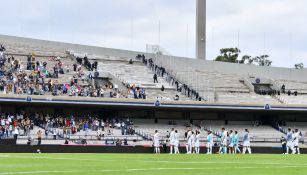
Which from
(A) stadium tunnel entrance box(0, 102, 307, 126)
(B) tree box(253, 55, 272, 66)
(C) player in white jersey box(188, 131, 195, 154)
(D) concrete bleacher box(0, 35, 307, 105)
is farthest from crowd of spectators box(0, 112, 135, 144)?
(B) tree box(253, 55, 272, 66)

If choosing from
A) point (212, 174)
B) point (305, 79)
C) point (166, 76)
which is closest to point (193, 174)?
point (212, 174)

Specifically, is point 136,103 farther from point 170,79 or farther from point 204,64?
point 204,64

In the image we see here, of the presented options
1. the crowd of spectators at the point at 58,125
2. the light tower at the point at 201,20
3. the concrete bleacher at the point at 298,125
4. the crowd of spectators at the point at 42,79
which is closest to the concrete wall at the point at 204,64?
the light tower at the point at 201,20

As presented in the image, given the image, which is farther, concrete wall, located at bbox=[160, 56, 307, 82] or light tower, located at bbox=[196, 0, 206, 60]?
concrete wall, located at bbox=[160, 56, 307, 82]

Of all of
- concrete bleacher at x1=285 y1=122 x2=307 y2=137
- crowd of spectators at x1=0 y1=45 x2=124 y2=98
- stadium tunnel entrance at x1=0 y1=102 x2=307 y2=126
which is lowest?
concrete bleacher at x1=285 y1=122 x2=307 y2=137

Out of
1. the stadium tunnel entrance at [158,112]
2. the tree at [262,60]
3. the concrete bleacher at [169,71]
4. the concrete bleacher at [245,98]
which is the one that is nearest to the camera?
the stadium tunnel entrance at [158,112]

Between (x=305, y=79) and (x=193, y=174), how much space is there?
234 ft

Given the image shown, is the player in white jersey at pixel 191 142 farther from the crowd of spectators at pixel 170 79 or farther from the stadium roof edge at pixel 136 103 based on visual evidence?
the crowd of spectators at pixel 170 79

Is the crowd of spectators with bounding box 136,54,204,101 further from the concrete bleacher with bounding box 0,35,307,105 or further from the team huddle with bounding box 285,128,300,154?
the team huddle with bounding box 285,128,300,154

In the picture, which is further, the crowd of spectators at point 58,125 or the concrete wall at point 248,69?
the concrete wall at point 248,69

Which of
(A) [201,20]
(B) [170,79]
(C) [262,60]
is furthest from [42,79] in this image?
(C) [262,60]

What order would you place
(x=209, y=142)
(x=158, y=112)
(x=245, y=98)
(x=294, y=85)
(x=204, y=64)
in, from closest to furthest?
1. (x=209, y=142)
2. (x=158, y=112)
3. (x=245, y=98)
4. (x=204, y=64)
5. (x=294, y=85)

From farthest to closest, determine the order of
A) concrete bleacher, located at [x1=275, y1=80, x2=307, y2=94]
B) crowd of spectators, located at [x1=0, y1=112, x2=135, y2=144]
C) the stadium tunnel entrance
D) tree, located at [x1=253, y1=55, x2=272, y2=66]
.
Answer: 1. tree, located at [x1=253, y1=55, x2=272, y2=66]
2. concrete bleacher, located at [x1=275, y1=80, x2=307, y2=94]
3. the stadium tunnel entrance
4. crowd of spectators, located at [x1=0, y1=112, x2=135, y2=144]

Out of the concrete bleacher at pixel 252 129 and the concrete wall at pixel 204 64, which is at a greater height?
the concrete wall at pixel 204 64
